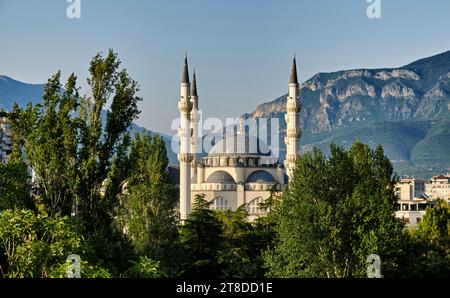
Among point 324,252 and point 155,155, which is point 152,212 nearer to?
point 155,155

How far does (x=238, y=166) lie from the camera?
10481 centimetres

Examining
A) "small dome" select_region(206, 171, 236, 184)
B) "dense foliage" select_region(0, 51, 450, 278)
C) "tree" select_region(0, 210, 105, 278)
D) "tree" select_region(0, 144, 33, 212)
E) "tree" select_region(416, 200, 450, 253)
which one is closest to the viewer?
"tree" select_region(0, 210, 105, 278)

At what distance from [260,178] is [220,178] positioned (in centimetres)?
462

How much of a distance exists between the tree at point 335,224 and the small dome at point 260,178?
207 feet


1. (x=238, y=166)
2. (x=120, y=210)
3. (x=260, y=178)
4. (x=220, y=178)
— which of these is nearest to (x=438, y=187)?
(x=260, y=178)

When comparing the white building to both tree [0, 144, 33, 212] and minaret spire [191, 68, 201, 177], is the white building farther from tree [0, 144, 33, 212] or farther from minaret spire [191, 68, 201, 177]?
tree [0, 144, 33, 212]

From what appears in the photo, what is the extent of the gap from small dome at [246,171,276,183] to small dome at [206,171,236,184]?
2228 millimetres

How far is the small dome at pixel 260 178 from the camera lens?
4082 inches

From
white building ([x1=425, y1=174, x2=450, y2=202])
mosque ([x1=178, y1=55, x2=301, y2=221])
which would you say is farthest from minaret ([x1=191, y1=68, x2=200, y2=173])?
white building ([x1=425, y1=174, x2=450, y2=202])

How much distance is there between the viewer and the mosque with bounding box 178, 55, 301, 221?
86000 millimetres

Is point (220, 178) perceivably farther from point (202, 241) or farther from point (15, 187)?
point (15, 187)

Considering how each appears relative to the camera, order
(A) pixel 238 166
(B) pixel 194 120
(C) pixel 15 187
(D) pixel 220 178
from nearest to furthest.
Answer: (C) pixel 15 187 → (B) pixel 194 120 → (D) pixel 220 178 → (A) pixel 238 166

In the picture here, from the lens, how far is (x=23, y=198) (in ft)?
94.8

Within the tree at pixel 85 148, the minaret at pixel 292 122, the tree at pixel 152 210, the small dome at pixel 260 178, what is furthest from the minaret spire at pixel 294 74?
the tree at pixel 85 148
